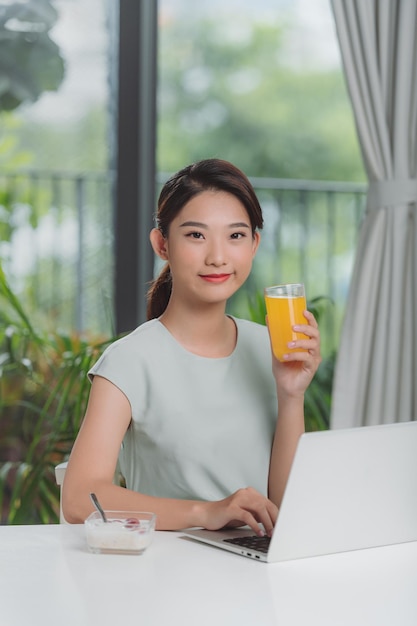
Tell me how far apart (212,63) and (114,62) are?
803 millimetres

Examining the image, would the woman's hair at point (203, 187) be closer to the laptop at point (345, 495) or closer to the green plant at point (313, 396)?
the laptop at point (345, 495)

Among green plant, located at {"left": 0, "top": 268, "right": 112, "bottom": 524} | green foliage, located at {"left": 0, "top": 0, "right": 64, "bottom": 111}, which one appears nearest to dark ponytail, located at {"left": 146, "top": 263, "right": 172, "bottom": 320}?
green plant, located at {"left": 0, "top": 268, "right": 112, "bottom": 524}

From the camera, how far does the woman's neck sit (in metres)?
1.78

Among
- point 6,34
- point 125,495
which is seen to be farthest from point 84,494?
point 6,34

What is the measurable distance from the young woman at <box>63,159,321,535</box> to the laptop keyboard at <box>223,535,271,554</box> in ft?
0.91

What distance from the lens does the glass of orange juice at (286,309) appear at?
5.32 feet

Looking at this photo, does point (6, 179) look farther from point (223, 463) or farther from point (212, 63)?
point (223, 463)

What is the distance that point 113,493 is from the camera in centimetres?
154

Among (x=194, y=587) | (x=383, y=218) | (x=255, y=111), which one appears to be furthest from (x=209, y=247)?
(x=255, y=111)

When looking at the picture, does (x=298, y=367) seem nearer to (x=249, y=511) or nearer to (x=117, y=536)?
(x=249, y=511)

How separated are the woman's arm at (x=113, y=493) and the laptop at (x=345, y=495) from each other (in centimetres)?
5

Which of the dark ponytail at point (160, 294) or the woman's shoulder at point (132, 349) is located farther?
the dark ponytail at point (160, 294)

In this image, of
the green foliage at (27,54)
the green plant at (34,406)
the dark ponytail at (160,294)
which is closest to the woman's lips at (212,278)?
the dark ponytail at (160,294)

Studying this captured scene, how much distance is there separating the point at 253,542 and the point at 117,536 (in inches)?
7.6
